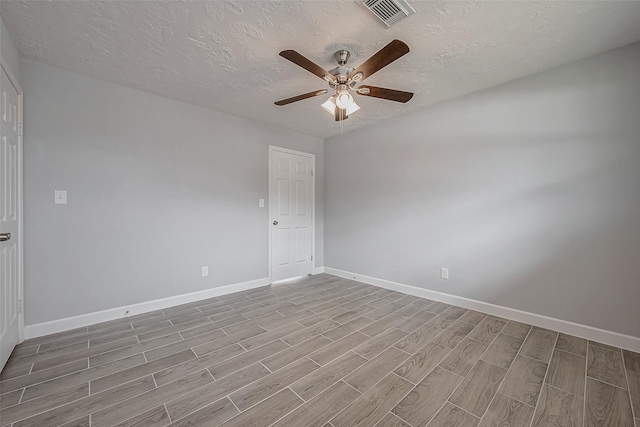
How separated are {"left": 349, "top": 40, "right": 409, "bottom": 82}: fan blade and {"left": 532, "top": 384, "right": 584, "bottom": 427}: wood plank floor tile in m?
2.34

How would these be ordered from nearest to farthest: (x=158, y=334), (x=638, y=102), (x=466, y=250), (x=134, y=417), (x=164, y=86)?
(x=134, y=417), (x=638, y=102), (x=158, y=334), (x=164, y=86), (x=466, y=250)

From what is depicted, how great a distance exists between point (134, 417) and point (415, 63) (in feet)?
10.7

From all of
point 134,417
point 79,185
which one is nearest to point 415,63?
point 134,417

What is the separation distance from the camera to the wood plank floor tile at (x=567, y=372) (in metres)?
1.71

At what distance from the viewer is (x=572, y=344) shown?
2.22 m

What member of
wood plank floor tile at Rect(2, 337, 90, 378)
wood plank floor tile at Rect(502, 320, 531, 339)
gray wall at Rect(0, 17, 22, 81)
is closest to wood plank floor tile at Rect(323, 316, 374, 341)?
wood plank floor tile at Rect(502, 320, 531, 339)

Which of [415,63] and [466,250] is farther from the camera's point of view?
→ [466,250]

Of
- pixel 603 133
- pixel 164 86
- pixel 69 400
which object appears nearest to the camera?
pixel 69 400

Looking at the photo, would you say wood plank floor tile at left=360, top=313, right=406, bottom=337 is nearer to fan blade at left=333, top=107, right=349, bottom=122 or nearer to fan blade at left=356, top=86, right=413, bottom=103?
fan blade at left=333, top=107, right=349, bottom=122

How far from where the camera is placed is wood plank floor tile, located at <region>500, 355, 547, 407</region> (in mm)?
1615

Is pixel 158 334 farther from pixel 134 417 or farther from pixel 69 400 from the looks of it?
pixel 134 417

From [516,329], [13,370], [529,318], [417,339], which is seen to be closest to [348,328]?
[417,339]

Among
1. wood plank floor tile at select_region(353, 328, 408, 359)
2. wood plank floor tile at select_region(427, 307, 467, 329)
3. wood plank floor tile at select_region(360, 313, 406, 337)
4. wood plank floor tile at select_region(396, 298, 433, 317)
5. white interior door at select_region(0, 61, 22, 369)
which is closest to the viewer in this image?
white interior door at select_region(0, 61, 22, 369)

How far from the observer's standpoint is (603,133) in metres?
2.24
